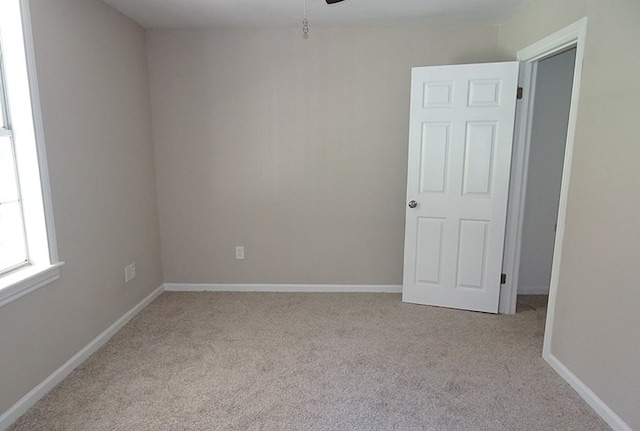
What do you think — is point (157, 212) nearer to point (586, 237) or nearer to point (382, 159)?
point (382, 159)

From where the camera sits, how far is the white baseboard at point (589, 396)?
1784 millimetres

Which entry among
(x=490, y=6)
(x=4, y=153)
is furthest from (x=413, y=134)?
(x=4, y=153)

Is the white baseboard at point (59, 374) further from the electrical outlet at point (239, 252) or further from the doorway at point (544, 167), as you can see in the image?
the doorway at point (544, 167)

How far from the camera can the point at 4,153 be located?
6.42 ft

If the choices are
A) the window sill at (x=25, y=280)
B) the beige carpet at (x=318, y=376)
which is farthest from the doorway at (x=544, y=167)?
the window sill at (x=25, y=280)

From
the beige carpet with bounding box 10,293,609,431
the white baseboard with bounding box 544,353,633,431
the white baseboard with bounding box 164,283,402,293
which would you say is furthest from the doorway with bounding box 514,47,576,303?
the white baseboard with bounding box 164,283,402,293

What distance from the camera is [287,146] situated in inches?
132

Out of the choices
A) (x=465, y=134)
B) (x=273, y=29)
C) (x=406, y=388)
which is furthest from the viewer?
(x=273, y=29)

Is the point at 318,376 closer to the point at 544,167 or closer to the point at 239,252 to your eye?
the point at 239,252

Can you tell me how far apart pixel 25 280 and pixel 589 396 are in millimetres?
3063

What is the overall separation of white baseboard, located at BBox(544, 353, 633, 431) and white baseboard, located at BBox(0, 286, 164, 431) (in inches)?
117

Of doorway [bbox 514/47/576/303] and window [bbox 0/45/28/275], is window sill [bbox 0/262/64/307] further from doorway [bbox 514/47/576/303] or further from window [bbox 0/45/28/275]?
doorway [bbox 514/47/576/303]

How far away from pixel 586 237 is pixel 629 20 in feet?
3.59

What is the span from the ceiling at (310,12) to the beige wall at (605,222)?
70 cm
